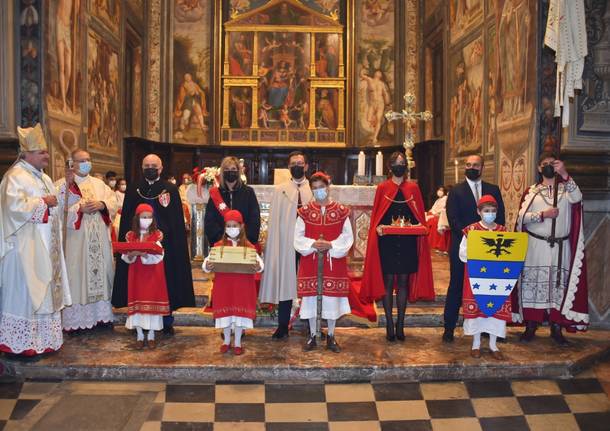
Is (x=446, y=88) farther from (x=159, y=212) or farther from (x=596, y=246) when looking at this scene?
→ (x=159, y=212)

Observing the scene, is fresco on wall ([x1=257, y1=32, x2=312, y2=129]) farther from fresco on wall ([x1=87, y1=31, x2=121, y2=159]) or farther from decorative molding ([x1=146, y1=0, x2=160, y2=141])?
fresco on wall ([x1=87, y1=31, x2=121, y2=159])

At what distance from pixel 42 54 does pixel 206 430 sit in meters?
5.76

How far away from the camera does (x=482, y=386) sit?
17.2 ft

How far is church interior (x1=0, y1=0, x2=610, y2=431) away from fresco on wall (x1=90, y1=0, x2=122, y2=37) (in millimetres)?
64

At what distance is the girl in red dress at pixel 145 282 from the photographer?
5.68 m

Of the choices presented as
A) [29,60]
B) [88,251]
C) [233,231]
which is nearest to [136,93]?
[29,60]

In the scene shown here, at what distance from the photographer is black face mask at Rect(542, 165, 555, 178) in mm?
6043

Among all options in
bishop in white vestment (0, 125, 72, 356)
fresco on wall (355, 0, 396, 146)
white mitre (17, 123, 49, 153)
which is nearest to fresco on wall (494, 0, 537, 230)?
white mitre (17, 123, 49, 153)

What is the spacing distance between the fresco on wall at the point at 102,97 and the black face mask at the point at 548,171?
335 inches

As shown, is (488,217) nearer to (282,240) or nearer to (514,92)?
(282,240)

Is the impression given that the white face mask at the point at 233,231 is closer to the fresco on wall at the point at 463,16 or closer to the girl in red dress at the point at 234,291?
the girl in red dress at the point at 234,291

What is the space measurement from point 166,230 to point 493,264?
3.17 metres

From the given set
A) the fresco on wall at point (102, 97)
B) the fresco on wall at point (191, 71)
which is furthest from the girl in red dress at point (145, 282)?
the fresco on wall at point (191, 71)

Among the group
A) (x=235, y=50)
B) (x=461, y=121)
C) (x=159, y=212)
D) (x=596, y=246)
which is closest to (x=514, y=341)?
(x=596, y=246)
